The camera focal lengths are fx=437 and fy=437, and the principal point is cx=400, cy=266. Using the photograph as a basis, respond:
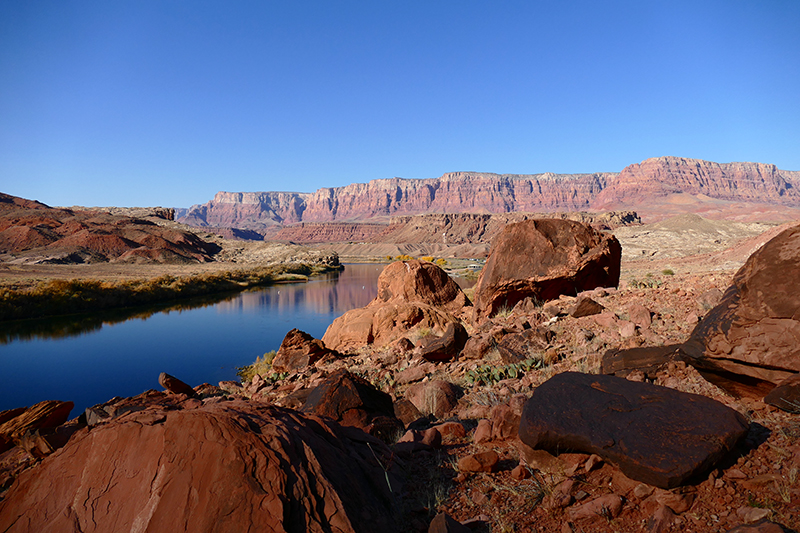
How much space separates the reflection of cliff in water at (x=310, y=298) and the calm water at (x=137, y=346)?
0.57 ft

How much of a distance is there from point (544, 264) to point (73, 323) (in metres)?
25.8

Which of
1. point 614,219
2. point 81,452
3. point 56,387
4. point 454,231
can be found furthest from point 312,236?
point 81,452

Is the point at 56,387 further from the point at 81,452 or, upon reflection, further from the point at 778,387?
the point at 778,387

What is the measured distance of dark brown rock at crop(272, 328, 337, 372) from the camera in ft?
31.2

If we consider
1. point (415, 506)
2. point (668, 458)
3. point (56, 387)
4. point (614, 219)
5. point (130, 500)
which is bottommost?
point (56, 387)

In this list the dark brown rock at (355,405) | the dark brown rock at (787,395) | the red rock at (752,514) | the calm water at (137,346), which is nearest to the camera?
the red rock at (752,514)

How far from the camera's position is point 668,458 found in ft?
8.65

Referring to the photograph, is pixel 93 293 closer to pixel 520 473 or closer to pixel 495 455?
pixel 495 455

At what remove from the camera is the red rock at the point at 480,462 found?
3.34 m

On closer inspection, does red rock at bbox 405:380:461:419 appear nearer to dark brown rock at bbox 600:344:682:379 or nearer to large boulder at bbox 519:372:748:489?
dark brown rock at bbox 600:344:682:379

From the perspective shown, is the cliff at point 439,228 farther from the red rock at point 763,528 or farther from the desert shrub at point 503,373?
the red rock at point 763,528

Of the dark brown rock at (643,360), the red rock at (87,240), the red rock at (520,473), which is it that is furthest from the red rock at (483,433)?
the red rock at (87,240)

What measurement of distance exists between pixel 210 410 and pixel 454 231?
131286 mm

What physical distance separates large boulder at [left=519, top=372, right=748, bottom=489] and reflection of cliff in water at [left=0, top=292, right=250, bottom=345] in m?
24.7
